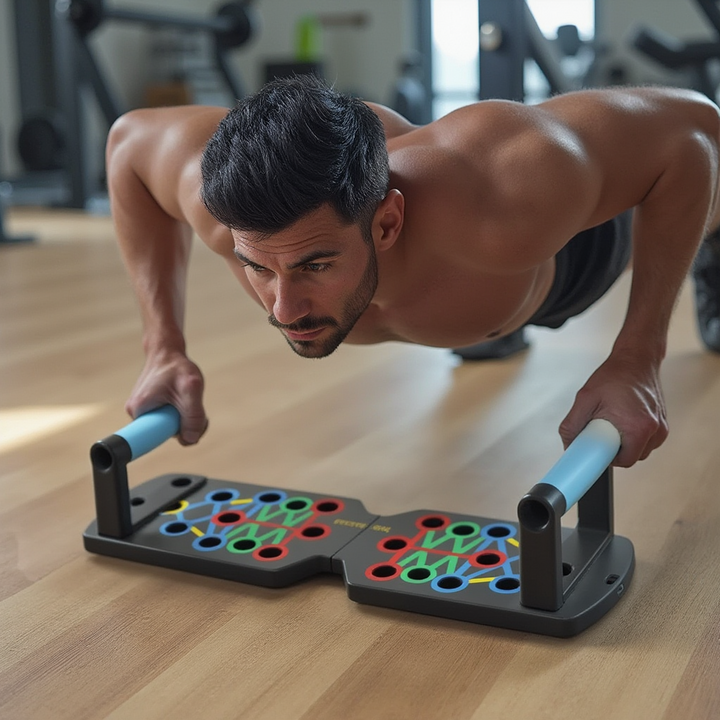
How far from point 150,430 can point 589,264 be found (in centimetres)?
75

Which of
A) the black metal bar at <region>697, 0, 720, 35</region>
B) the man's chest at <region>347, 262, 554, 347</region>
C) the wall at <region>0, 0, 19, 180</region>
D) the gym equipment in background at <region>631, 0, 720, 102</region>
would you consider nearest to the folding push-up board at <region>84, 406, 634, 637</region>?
the man's chest at <region>347, 262, 554, 347</region>

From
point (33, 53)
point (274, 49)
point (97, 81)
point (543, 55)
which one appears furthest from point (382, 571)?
point (274, 49)

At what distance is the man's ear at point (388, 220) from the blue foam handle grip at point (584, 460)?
1.08 ft

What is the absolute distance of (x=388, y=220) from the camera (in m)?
1.17

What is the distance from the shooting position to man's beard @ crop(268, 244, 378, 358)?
3.73ft

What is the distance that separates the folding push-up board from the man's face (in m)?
0.27

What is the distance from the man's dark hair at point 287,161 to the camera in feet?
3.39

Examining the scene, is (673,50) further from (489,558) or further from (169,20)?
(489,558)

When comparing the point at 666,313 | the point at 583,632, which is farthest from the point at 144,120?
the point at 583,632

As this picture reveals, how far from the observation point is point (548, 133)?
1149mm

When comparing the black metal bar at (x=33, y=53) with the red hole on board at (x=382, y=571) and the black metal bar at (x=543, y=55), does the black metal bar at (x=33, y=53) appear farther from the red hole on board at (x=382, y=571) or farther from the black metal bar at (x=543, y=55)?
the red hole on board at (x=382, y=571)

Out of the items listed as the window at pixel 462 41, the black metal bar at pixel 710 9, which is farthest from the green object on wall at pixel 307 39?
the black metal bar at pixel 710 9

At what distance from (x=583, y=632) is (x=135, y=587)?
554 mm

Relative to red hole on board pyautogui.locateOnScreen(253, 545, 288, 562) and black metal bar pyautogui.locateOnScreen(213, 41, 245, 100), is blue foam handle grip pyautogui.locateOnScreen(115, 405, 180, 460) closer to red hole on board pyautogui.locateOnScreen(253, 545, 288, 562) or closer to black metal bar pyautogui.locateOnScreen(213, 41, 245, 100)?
red hole on board pyautogui.locateOnScreen(253, 545, 288, 562)
